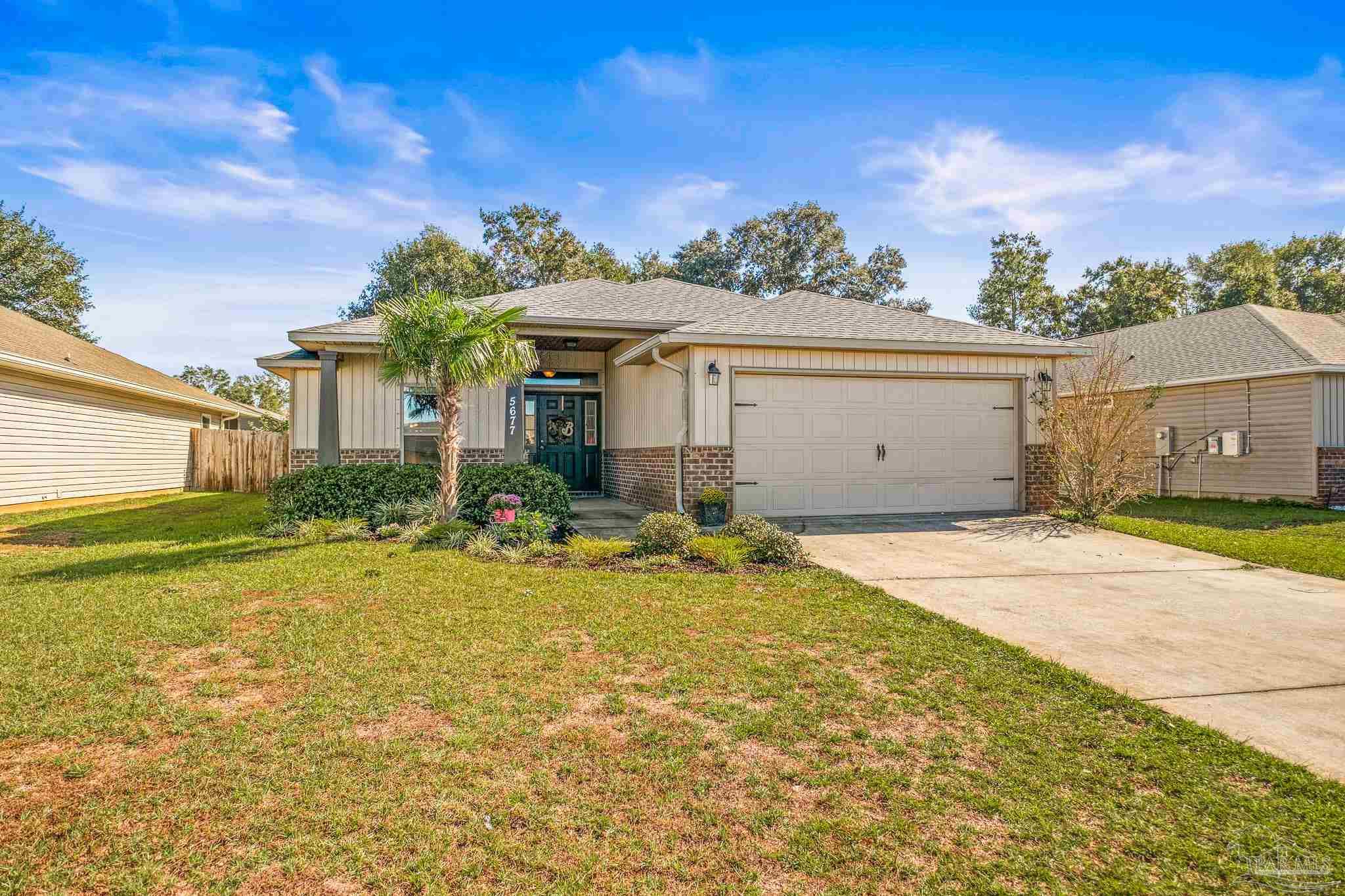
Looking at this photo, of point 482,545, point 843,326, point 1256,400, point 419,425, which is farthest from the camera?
point 1256,400

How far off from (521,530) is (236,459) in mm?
12999

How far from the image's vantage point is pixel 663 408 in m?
10.3

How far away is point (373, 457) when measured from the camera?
10039 millimetres

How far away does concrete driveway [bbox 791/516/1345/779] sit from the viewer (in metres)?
3.29

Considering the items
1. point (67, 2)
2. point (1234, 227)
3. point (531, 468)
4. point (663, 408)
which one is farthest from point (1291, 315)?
point (67, 2)

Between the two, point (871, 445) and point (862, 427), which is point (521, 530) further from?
point (871, 445)

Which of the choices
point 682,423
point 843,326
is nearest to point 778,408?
point 682,423

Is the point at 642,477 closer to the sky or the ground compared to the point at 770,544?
closer to the sky

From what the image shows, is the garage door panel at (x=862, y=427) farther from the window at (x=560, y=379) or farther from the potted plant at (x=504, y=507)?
the window at (x=560, y=379)

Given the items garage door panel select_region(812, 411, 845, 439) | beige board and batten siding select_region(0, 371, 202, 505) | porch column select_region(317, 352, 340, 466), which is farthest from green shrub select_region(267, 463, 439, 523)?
beige board and batten siding select_region(0, 371, 202, 505)

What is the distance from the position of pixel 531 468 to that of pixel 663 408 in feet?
8.11

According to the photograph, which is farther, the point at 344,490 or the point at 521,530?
the point at 344,490

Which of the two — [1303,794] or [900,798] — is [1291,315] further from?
[900,798]

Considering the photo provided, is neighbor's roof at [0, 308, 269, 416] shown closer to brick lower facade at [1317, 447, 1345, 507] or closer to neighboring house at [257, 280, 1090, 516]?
neighboring house at [257, 280, 1090, 516]
